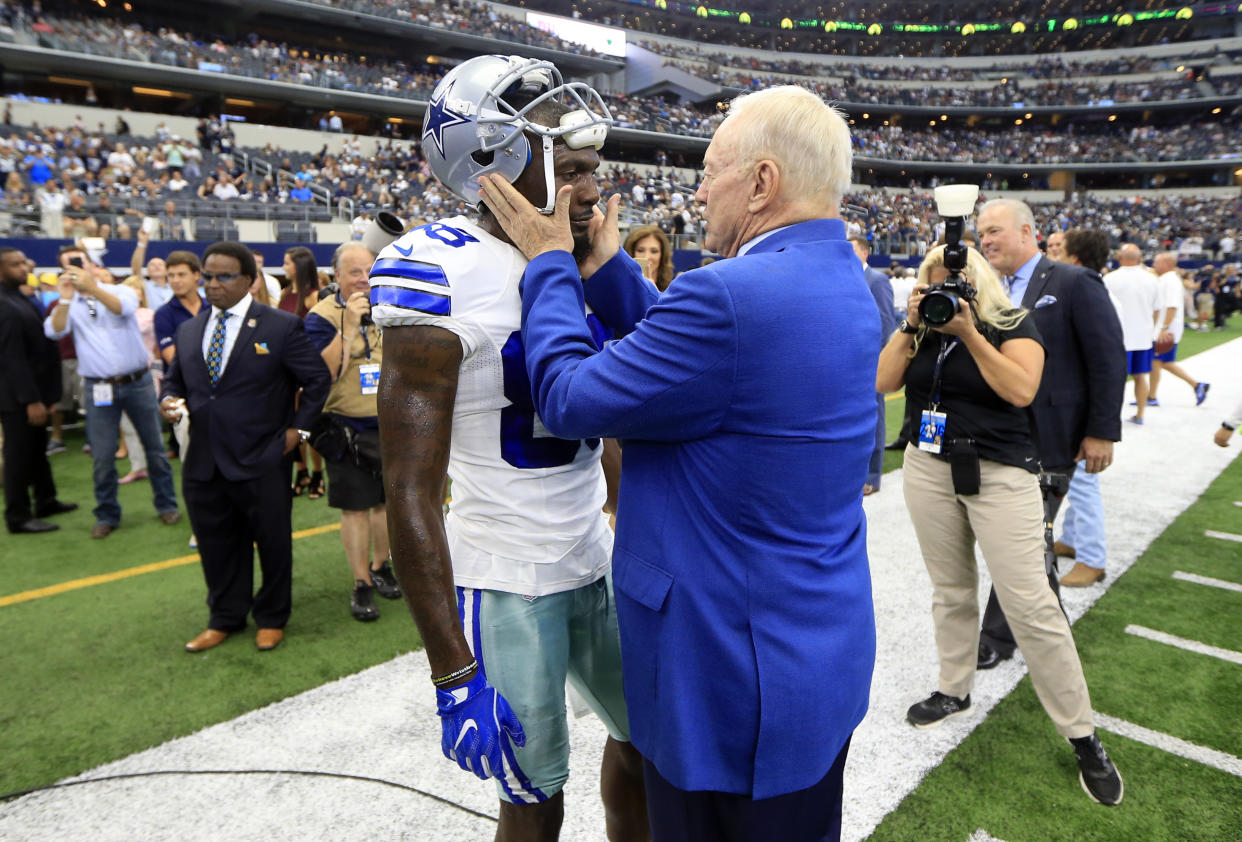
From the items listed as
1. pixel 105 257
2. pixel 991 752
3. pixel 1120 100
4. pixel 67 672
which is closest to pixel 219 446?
pixel 67 672

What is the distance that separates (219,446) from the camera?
4.04 metres

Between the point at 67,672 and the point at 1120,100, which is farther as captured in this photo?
the point at 1120,100

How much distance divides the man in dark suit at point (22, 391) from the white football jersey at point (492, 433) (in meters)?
5.85

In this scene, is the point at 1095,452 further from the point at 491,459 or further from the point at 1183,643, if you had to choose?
the point at 491,459

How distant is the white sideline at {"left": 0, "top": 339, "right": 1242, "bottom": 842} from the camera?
266 centimetres

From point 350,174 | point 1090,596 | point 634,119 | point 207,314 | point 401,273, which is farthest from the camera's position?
point 634,119

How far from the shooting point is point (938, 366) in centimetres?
313

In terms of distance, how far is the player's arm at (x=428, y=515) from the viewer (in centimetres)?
153

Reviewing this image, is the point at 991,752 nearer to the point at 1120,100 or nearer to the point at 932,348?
the point at 932,348

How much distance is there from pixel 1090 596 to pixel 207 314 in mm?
5427

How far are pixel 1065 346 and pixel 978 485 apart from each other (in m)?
1.11

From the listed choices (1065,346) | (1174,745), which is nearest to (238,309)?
(1065,346)

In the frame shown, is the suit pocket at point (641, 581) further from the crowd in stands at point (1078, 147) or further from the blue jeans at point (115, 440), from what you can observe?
the crowd in stands at point (1078, 147)

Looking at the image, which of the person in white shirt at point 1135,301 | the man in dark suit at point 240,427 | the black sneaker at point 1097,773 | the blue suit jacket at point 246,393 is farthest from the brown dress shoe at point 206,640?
the person in white shirt at point 1135,301
